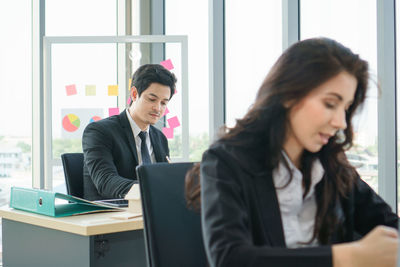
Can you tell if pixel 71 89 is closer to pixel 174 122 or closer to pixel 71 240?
pixel 174 122

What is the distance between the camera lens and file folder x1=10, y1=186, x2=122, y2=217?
1.76 m

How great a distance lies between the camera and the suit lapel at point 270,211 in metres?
1.03

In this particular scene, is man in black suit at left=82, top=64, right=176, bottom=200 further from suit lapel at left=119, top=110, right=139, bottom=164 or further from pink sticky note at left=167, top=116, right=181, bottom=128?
pink sticky note at left=167, top=116, right=181, bottom=128

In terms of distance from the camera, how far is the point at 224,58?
3875 millimetres

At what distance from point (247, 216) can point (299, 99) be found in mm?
283

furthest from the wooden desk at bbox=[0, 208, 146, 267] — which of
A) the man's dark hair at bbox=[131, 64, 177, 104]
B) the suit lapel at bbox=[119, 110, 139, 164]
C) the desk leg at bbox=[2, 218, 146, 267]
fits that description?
the man's dark hair at bbox=[131, 64, 177, 104]

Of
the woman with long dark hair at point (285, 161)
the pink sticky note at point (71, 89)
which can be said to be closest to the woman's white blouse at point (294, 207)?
the woman with long dark hair at point (285, 161)

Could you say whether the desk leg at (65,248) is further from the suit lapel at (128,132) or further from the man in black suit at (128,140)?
the suit lapel at (128,132)

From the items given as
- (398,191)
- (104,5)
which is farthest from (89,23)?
(398,191)

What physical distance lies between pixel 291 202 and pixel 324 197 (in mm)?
102

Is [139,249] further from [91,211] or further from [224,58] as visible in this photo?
[224,58]

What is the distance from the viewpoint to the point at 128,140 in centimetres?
249

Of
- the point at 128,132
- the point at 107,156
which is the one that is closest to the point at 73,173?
the point at 107,156

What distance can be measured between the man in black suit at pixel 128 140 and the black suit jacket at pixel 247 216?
1180 mm
